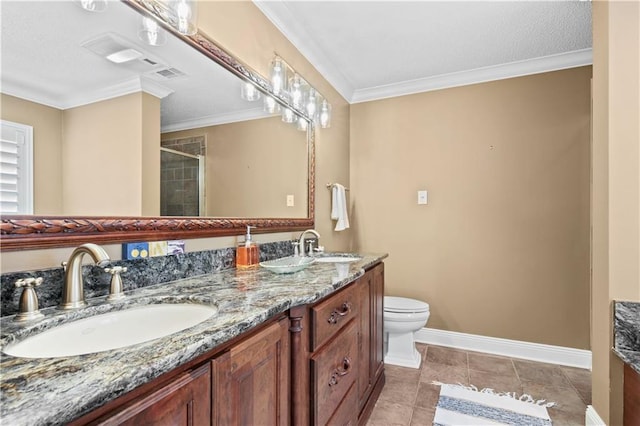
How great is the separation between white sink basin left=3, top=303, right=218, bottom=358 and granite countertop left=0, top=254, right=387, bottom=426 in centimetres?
2

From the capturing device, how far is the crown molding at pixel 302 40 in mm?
1770

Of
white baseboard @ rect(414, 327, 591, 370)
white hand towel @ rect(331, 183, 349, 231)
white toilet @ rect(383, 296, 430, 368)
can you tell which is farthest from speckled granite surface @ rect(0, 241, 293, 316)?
white baseboard @ rect(414, 327, 591, 370)

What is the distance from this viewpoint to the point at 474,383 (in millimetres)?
2074

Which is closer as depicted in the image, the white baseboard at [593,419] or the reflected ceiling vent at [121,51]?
the reflected ceiling vent at [121,51]

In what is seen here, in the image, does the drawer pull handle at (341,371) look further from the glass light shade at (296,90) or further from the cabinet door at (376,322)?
the glass light shade at (296,90)

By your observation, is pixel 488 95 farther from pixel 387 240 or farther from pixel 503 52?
pixel 387 240

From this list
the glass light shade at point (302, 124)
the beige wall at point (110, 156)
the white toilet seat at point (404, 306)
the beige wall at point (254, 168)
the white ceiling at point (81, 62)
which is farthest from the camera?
the white toilet seat at point (404, 306)

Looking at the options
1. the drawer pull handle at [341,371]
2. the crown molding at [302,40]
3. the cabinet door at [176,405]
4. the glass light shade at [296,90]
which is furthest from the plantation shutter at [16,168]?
the glass light shade at [296,90]

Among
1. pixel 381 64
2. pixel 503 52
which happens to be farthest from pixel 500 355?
pixel 381 64

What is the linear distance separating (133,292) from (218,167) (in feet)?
2.25

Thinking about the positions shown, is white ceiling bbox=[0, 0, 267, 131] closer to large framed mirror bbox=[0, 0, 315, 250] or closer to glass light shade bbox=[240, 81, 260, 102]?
large framed mirror bbox=[0, 0, 315, 250]

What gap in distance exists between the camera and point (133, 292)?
1009 millimetres

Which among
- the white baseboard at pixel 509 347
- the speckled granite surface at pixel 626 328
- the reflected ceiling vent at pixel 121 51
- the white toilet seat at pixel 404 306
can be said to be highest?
the reflected ceiling vent at pixel 121 51

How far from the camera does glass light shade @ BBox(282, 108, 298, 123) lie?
6.62 ft
